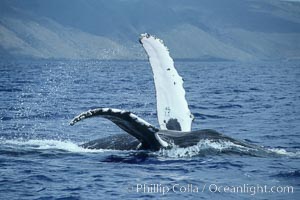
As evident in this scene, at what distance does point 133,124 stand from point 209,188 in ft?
5.33

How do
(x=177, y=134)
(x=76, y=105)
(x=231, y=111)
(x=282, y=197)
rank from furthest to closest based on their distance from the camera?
(x=76, y=105)
(x=231, y=111)
(x=177, y=134)
(x=282, y=197)

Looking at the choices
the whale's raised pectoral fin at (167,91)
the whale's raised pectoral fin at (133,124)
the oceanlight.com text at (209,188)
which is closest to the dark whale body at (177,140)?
the whale's raised pectoral fin at (133,124)

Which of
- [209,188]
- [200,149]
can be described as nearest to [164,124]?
[200,149]

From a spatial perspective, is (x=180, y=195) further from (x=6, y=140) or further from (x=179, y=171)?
(x=6, y=140)

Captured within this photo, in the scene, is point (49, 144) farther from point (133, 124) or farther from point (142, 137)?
point (133, 124)

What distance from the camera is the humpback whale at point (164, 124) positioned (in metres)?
9.82

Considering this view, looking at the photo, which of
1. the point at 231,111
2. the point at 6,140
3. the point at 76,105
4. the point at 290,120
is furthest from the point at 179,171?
the point at 76,105

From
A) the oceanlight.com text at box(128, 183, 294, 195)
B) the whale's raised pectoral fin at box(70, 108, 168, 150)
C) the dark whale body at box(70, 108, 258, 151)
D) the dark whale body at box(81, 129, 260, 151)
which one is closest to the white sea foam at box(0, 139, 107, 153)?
the dark whale body at box(70, 108, 258, 151)

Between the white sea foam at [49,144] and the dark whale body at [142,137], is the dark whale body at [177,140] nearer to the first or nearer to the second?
the dark whale body at [142,137]

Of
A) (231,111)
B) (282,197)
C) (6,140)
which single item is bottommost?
(282,197)

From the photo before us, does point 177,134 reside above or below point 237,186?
above

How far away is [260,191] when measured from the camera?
827 centimetres

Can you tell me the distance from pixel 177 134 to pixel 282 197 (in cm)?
303

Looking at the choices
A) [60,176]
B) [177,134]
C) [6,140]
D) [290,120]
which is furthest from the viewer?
[290,120]
